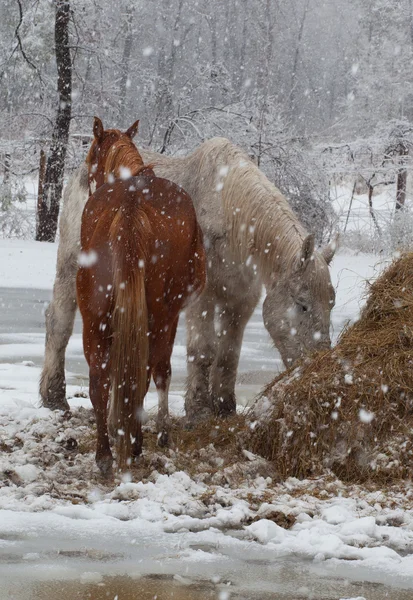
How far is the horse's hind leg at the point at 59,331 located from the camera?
675cm

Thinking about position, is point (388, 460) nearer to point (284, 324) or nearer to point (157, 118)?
point (284, 324)

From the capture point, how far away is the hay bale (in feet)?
15.9

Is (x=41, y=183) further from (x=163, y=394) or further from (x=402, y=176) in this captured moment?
(x=163, y=394)

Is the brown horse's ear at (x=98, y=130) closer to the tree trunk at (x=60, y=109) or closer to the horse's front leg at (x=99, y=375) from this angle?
the horse's front leg at (x=99, y=375)

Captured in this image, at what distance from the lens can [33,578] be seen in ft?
10.4

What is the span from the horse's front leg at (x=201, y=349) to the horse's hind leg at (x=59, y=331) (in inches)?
39.7

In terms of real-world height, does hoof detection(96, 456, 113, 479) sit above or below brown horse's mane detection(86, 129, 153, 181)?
below

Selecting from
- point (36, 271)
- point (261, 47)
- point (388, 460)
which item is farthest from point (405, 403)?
point (261, 47)

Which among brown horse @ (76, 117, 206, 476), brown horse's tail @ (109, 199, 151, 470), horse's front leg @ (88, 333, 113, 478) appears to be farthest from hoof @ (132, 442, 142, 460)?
horse's front leg @ (88, 333, 113, 478)

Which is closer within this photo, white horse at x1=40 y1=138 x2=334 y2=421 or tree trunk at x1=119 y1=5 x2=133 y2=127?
white horse at x1=40 y1=138 x2=334 y2=421

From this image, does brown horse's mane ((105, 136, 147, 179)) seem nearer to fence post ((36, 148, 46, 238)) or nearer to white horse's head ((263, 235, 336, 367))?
white horse's head ((263, 235, 336, 367))

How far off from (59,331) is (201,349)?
1232 mm

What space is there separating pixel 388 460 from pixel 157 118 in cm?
2179

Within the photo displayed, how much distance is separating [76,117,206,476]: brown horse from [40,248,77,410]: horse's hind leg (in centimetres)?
172
